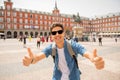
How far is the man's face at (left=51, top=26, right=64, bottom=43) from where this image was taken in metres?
2.36

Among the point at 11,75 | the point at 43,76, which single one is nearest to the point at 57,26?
the point at 43,76

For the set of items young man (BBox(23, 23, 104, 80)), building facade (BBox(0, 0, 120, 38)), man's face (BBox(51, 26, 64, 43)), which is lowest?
young man (BBox(23, 23, 104, 80))

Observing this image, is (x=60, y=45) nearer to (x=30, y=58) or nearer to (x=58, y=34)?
(x=58, y=34)

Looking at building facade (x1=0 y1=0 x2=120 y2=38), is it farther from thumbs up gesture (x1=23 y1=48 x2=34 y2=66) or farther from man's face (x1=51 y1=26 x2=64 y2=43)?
thumbs up gesture (x1=23 y1=48 x2=34 y2=66)

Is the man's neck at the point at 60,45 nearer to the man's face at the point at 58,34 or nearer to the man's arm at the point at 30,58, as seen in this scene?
the man's face at the point at 58,34

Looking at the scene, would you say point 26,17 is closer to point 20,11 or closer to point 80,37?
point 20,11

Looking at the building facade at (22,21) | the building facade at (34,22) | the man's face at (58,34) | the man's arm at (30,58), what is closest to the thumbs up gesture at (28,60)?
the man's arm at (30,58)

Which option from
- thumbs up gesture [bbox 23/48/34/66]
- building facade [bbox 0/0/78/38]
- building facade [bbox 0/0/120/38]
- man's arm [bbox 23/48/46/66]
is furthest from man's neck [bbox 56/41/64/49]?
building facade [bbox 0/0/78/38]

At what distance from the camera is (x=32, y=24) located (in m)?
66.6

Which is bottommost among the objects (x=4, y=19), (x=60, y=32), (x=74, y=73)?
(x=74, y=73)

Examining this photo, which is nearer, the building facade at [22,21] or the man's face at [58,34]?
the man's face at [58,34]

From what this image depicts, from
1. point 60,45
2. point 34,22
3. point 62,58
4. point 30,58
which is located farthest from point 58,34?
point 34,22

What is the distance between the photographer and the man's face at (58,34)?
236 centimetres

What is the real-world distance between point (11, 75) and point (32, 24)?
62.5 m
